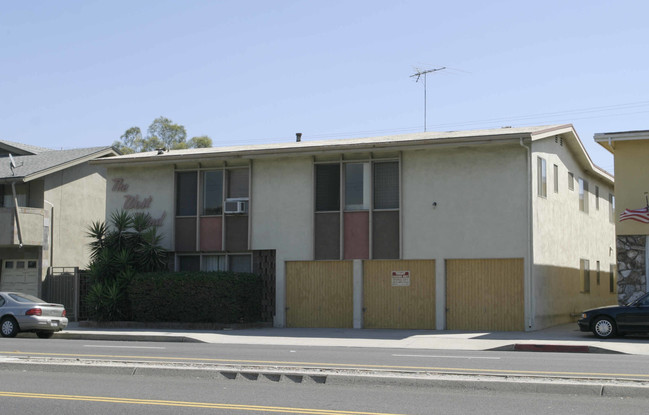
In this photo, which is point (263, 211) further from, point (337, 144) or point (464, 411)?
point (464, 411)

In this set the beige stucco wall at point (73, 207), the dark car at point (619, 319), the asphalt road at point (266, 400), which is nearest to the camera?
the asphalt road at point (266, 400)

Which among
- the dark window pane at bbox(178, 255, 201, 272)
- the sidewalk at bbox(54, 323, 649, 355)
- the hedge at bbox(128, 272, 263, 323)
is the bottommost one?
the sidewalk at bbox(54, 323, 649, 355)

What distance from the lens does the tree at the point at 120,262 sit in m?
27.7

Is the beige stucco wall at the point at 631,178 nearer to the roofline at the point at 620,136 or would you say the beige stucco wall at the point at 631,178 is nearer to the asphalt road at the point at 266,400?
the roofline at the point at 620,136

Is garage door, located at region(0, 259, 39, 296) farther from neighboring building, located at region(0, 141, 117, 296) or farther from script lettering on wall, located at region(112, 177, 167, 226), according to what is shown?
script lettering on wall, located at region(112, 177, 167, 226)

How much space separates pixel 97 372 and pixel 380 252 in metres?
13.9

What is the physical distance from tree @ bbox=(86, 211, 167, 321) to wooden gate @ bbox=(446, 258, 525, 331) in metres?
9.98

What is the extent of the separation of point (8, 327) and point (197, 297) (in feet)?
18.7

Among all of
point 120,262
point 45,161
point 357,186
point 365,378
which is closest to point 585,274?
point 357,186

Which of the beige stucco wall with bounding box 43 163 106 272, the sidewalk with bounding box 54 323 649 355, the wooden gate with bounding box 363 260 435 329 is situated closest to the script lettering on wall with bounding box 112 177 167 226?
the sidewalk with bounding box 54 323 649 355

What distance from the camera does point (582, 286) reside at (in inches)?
1220

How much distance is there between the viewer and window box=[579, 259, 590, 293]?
3101 centimetres

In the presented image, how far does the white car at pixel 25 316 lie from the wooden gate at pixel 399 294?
9465mm

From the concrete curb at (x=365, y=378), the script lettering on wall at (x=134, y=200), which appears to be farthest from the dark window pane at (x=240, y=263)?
the concrete curb at (x=365, y=378)
